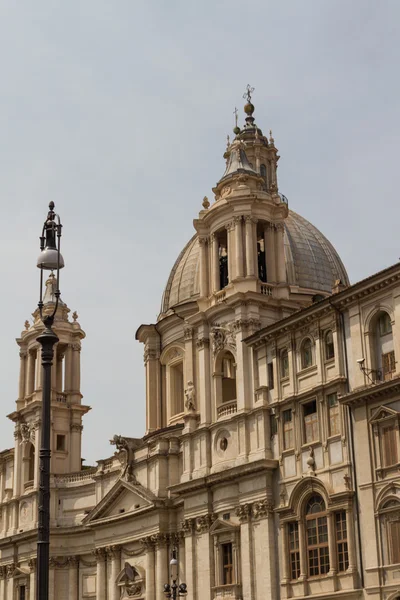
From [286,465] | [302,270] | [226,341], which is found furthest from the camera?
[302,270]

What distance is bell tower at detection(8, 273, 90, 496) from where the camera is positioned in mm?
67062

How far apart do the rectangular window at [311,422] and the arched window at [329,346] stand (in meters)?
2.10

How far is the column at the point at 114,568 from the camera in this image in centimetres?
5634

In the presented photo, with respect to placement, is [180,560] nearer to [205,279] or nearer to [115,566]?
[115,566]

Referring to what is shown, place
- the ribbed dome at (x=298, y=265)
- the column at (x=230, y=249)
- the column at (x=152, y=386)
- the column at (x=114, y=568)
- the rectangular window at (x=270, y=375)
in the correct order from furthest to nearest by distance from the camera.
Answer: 1. the column at (x=152, y=386)
2. the ribbed dome at (x=298, y=265)
3. the column at (x=114, y=568)
4. the column at (x=230, y=249)
5. the rectangular window at (x=270, y=375)

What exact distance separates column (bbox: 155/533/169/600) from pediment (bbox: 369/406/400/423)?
19.1 meters

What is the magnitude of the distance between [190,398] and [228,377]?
2521 mm

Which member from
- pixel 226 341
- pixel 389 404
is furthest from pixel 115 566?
pixel 389 404

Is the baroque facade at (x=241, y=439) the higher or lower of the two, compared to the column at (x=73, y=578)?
higher

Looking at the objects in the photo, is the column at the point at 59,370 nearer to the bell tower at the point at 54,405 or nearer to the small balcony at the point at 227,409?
the bell tower at the point at 54,405

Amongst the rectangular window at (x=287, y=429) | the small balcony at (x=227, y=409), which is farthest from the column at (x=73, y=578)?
the rectangular window at (x=287, y=429)

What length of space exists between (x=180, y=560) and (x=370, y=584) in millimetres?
16110

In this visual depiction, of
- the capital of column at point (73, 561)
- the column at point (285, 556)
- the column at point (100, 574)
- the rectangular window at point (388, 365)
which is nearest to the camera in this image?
the rectangular window at point (388, 365)

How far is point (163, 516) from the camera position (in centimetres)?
5338
